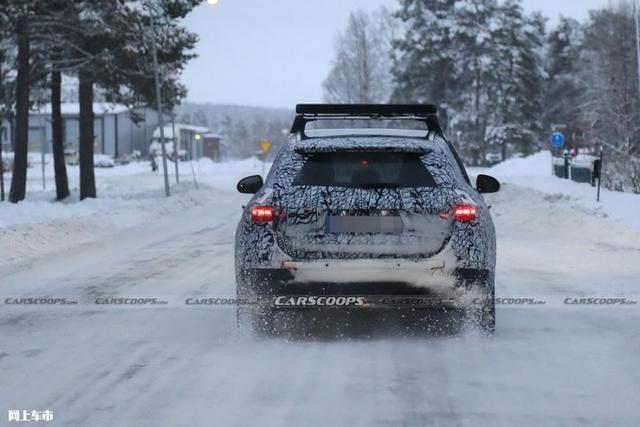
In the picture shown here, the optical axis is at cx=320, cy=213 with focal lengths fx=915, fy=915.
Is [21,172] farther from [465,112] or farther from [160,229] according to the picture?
[465,112]

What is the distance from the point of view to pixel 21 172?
26031 mm

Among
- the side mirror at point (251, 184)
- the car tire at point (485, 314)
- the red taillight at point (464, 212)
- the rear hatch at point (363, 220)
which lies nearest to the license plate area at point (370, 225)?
the rear hatch at point (363, 220)

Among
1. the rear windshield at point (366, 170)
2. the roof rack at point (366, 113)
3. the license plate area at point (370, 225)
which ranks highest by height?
the roof rack at point (366, 113)

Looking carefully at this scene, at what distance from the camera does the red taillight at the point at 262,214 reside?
21.3 feet

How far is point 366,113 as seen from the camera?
7.77m

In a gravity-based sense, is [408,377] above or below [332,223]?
below

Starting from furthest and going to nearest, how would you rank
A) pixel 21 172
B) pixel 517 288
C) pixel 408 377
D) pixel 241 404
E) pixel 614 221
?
pixel 21 172, pixel 614 221, pixel 517 288, pixel 408 377, pixel 241 404

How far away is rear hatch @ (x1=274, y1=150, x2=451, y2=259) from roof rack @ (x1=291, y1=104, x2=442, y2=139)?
4.28ft

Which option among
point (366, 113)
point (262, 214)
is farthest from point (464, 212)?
point (366, 113)

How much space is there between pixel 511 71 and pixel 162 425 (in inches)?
2891

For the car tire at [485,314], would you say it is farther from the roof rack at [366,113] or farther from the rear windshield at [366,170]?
the roof rack at [366,113]

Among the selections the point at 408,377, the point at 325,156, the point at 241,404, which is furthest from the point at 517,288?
the point at 241,404

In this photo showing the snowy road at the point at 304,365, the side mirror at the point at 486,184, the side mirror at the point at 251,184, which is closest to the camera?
the snowy road at the point at 304,365

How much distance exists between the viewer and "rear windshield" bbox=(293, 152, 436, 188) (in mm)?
6621
